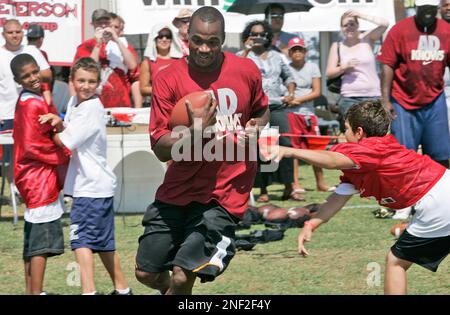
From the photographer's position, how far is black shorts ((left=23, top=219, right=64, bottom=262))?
7074 millimetres

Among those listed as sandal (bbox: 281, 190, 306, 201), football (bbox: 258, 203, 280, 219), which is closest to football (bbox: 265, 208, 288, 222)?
football (bbox: 258, 203, 280, 219)

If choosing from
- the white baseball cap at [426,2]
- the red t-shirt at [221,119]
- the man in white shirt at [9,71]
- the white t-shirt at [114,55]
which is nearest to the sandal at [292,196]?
the white t-shirt at [114,55]

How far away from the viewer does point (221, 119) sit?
20.3ft

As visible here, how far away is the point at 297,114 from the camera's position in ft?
40.6

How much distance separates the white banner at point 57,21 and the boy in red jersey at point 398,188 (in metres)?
7.62

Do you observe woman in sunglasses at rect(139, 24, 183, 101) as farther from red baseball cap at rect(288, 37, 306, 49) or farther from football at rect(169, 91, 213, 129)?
football at rect(169, 91, 213, 129)

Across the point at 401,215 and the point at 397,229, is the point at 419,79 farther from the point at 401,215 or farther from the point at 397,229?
the point at 397,229

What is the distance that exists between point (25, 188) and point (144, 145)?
3779 mm

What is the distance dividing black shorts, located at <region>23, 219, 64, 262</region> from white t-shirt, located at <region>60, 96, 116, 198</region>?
0.32 m

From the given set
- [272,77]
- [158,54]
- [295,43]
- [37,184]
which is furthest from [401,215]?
[37,184]

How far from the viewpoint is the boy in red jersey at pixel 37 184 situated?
7.09m

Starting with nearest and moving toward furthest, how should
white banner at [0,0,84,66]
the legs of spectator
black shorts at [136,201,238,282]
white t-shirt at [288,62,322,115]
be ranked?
black shorts at [136,201,238,282] < the legs of spectator < white t-shirt at [288,62,322,115] < white banner at [0,0,84,66]

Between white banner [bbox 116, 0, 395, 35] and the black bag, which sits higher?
white banner [bbox 116, 0, 395, 35]
